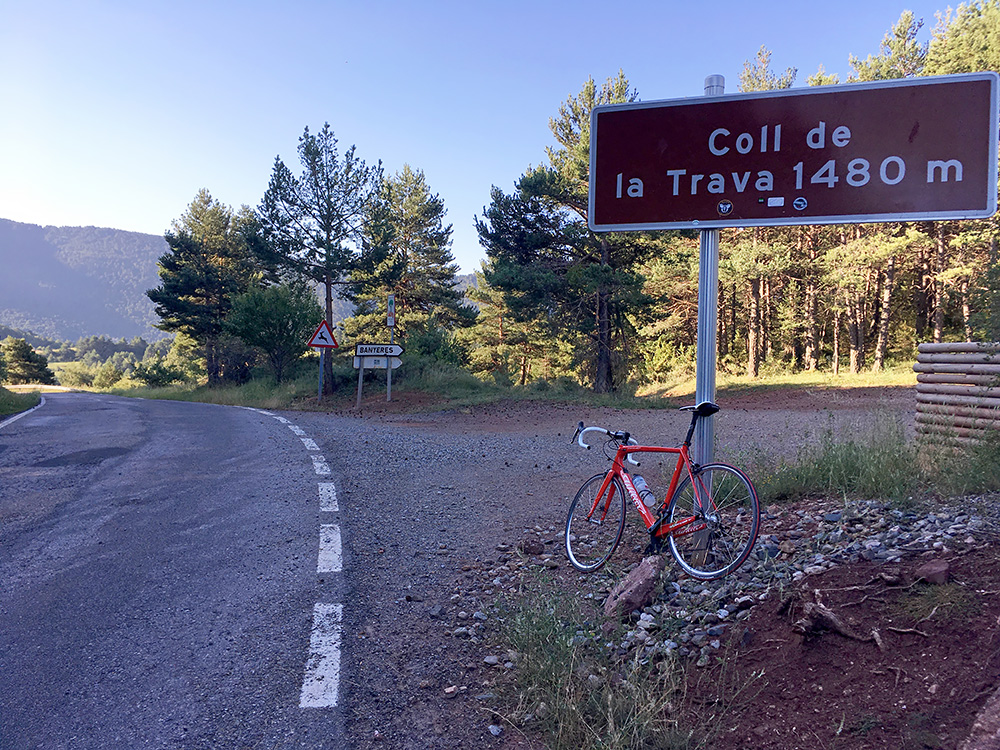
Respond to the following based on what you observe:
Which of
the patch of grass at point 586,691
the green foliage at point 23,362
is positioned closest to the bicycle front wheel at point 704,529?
the patch of grass at point 586,691

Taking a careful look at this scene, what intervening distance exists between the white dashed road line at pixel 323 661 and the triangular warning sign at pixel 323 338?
18.0 metres

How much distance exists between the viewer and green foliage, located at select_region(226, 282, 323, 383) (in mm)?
28781

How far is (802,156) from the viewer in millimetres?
3672

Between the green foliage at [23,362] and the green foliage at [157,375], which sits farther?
the green foliage at [23,362]

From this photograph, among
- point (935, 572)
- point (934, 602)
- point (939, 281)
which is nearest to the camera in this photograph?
point (934, 602)

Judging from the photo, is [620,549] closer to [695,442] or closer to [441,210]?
[695,442]

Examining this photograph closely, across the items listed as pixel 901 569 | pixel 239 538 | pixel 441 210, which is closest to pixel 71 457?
pixel 239 538

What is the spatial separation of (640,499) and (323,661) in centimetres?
211

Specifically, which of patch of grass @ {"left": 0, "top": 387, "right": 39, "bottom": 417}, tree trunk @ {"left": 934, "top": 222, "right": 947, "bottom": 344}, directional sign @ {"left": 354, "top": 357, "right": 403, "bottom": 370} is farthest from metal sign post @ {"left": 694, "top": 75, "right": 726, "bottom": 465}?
tree trunk @ {"left": 934, "top": 222, "right": 947, "bottom": 344}

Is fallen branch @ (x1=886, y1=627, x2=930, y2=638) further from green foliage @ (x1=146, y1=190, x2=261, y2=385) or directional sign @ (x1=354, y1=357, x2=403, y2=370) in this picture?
green foliage @ (x1=146, y1=190, x2=261, y2=385)

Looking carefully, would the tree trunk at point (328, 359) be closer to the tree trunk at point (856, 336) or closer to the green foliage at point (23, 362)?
the tree trunk at point (856, 336)

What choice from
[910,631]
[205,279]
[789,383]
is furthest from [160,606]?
[205,279]

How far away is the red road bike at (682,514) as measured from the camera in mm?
3744

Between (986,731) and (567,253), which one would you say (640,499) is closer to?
(986,731)
